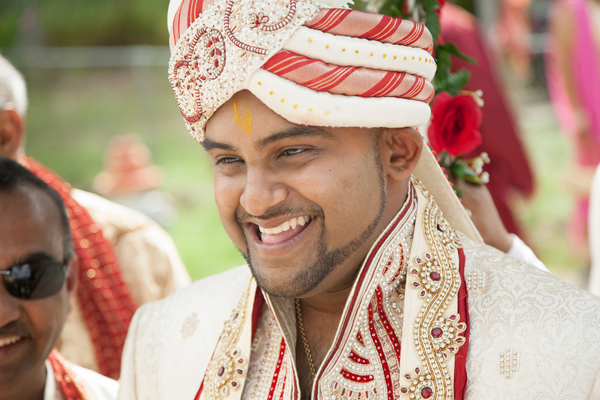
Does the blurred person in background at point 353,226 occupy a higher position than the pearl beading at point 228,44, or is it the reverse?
the pearl beading at point 228,44

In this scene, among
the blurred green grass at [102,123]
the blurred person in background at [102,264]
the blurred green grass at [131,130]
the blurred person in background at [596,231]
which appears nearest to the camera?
the blurred person in background at [596,231]

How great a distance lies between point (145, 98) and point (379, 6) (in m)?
10.5

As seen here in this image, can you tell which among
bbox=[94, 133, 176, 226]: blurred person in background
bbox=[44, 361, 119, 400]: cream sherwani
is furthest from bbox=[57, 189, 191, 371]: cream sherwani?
bbox=[94, 133, 176, 226]: blurred person in background

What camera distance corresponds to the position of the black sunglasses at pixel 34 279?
2.37 m

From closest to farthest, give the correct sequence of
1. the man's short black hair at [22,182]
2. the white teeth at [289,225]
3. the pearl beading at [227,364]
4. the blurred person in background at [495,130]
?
1. the white teeth at [289,225]
2. the pearl beading at [227,364]
3. the man's short black hair at [22,182]
4. the blurred person in background at [495,130]

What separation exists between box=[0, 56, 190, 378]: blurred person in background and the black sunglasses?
1.03 m

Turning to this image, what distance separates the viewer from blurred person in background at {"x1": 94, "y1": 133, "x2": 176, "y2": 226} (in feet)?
32.2

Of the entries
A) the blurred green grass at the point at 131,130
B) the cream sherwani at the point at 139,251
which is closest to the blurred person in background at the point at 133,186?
the blurred green grass at the point at 131,130

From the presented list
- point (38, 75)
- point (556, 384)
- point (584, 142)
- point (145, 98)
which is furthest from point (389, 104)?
point (38, 75)

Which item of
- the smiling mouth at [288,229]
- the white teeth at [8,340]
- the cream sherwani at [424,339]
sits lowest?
the cream sherwani at [424,339]

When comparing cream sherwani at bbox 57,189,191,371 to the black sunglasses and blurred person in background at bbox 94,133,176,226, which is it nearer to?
the black sunglasses

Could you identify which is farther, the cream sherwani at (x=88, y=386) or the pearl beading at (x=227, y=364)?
the cream sherwani at (x=88, y=386)

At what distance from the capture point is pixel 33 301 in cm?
241

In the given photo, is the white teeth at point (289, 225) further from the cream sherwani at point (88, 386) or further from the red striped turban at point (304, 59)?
the cream sherwani at point (88, 386)
